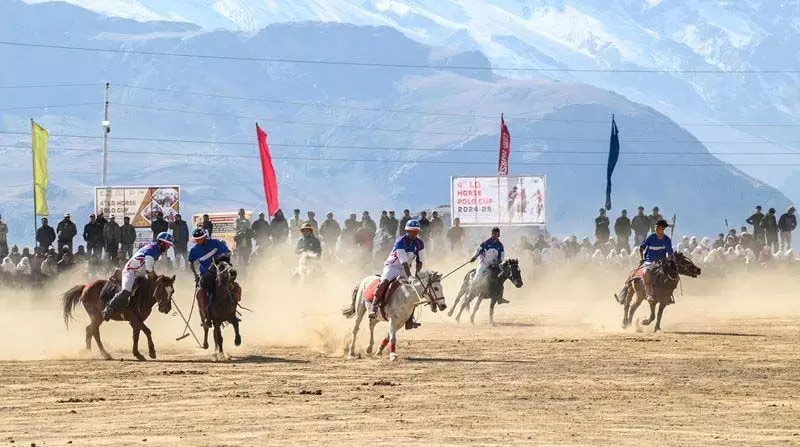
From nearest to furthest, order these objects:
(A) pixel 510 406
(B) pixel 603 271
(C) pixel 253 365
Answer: (A) pixel 510 406 → (C) pixel 253 365 → (B) pixel 603 271

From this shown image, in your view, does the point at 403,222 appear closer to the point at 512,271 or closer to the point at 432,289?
the point at 512,271

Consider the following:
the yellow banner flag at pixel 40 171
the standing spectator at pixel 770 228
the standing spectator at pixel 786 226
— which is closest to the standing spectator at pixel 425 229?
the standing spectator at pixel 770 228

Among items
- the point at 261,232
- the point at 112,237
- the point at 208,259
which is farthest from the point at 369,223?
the point at 208,259

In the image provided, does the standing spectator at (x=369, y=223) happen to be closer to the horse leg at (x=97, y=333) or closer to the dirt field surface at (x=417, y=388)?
the dirt field surface at (x=417, y=388)

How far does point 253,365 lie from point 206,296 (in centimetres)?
216

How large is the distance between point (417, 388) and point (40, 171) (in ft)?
133

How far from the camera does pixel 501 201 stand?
6378cm

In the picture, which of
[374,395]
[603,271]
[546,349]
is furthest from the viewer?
[603,271]

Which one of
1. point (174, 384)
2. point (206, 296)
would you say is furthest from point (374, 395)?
point (206, 296)

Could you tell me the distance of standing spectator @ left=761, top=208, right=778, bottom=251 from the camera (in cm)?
5700

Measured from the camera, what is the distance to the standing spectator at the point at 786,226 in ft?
188

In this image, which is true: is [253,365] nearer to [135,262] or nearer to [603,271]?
[135,262]

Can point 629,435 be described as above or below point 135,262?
below

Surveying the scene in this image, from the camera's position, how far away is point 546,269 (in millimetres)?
55562
